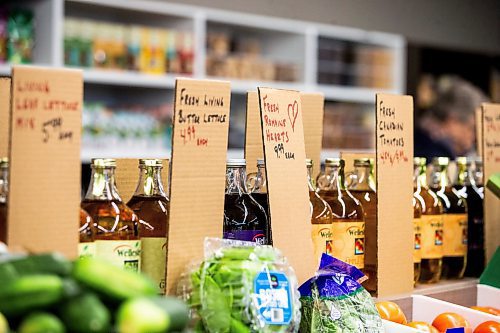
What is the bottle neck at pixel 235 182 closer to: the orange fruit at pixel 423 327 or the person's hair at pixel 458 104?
the orange fruit at pixel 423 327

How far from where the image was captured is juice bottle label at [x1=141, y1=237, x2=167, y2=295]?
1.50 meters

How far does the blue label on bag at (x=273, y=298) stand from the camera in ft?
4.37

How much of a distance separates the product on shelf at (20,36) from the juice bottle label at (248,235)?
2613 mm

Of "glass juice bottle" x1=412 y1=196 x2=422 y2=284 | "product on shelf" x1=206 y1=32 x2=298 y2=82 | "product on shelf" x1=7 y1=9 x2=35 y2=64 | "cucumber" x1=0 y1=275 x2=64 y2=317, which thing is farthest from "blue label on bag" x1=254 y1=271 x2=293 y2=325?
"product on shelf" x1=206 y1=32 x2=298 y2=82

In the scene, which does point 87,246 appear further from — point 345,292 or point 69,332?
point 345,292

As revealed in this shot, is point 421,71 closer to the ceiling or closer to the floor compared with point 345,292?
closer to the ceiling

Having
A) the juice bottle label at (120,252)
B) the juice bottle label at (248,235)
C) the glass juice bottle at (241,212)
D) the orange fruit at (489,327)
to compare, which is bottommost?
the orange fruit at (489,327)

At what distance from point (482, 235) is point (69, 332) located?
1.47 meters

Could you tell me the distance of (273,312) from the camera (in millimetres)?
1339

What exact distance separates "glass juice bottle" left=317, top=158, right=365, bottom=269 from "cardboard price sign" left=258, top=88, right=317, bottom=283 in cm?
12

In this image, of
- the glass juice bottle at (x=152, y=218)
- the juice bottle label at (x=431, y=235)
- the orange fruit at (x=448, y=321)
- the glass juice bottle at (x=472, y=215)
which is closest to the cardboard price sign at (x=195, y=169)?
the glass juice bottle at (x=152, y=218)

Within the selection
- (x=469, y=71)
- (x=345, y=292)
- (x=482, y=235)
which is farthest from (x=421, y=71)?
(x=345, y=292)

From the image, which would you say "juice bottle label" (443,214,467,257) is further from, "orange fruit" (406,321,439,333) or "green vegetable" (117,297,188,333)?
"green vegetable" (117,297,188,333)

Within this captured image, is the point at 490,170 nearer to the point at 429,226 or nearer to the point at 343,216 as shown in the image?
the point at 429,226
